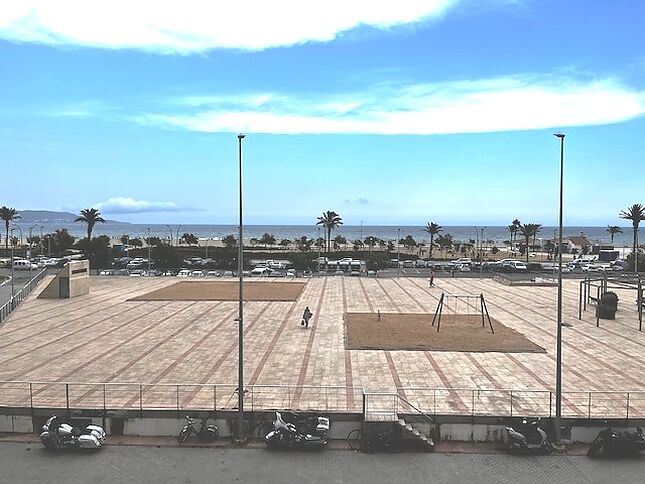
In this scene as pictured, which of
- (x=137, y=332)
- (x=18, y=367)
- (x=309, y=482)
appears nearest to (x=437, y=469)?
(x=309, y=482)

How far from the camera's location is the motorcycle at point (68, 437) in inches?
589

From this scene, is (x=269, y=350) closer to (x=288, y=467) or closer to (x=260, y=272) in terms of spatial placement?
(x=288, y=467)

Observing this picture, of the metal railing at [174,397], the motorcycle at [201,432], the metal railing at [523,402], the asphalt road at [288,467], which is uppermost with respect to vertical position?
the metal railing at [523,402]

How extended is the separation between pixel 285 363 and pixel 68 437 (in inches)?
363

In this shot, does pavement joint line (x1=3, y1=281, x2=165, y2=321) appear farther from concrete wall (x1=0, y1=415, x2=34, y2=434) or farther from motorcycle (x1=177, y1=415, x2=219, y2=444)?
motorcycle (x1=177, y1=415, x2=219, y2=444)

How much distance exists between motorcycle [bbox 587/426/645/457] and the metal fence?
1.17 meters

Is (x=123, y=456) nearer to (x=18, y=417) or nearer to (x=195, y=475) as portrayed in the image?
(x=195, y=475)

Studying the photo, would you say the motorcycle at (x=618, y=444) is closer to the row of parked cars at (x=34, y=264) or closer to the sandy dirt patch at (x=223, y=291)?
the sandy dirt patch at (x=223, y=291)

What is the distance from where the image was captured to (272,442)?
15.2 metres

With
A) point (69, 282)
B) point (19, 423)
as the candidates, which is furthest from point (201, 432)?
point (69, 282)

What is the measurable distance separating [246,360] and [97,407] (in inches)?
282

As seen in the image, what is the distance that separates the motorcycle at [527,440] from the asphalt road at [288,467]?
26 centimetres

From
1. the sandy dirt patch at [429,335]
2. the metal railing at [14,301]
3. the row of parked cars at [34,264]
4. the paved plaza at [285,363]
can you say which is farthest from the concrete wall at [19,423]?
the row of parked cars at [34,264]

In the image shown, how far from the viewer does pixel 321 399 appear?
1791 centimetres
